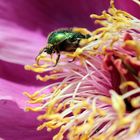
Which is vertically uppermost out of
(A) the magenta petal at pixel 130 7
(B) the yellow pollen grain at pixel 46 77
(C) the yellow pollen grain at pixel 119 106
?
(A) the magenta petal at pixel 130 7

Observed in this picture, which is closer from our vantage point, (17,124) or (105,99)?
(105,99)

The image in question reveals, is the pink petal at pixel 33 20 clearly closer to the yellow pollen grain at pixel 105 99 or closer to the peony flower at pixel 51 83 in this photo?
the peony flower at pixel 51 83

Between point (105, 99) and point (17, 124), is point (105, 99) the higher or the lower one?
the higher one

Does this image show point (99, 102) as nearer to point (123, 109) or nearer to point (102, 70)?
point (102, 70)

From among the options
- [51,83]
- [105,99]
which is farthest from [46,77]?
[105,99]

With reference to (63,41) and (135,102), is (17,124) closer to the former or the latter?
(63,41)

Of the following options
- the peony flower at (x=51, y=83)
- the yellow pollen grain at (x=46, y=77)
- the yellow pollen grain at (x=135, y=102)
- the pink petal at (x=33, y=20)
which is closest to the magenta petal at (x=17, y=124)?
the peony flower at (x=51, y=83)

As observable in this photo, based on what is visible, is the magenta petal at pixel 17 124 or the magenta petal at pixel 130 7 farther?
the magenta petal at pixel 130 7

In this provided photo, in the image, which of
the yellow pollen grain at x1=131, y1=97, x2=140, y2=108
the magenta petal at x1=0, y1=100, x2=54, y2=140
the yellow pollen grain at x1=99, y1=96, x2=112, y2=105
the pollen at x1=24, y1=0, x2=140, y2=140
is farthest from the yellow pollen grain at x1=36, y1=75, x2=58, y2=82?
the yellow pollen grain at x1=131, y1=97, x2=140, y2=108

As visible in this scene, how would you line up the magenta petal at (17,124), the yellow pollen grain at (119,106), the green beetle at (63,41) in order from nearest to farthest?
the yellow pollen grain at (119,106), the green beetle at (63,41), the magenta petal at (17,124)
